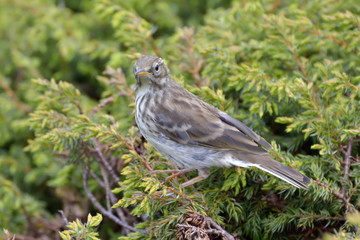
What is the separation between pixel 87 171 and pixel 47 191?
1.68m

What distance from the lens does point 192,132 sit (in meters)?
3.59

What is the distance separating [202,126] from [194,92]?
37 centimetres

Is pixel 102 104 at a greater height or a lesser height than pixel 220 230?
lesser

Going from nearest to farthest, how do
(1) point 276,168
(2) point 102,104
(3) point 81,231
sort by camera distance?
1. (3) point 81,231
2. (1) point 276,168
3. (2) point 102,104

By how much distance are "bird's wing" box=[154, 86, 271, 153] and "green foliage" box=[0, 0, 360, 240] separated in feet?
0.47

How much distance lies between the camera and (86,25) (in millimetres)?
5730

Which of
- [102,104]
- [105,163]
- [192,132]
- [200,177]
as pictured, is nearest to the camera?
[200,177]

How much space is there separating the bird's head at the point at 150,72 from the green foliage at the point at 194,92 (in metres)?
0.21

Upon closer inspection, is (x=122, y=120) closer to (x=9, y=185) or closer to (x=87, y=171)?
(x=87, y=171)

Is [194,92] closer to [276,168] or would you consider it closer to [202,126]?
[202,126]

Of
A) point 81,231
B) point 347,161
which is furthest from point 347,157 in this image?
point 81,231

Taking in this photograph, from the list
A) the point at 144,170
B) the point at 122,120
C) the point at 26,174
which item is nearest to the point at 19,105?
the point at 26,174

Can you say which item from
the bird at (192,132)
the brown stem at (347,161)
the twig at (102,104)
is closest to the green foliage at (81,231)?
the bird at (192,132)

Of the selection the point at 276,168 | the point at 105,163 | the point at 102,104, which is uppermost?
the point at 276,168
